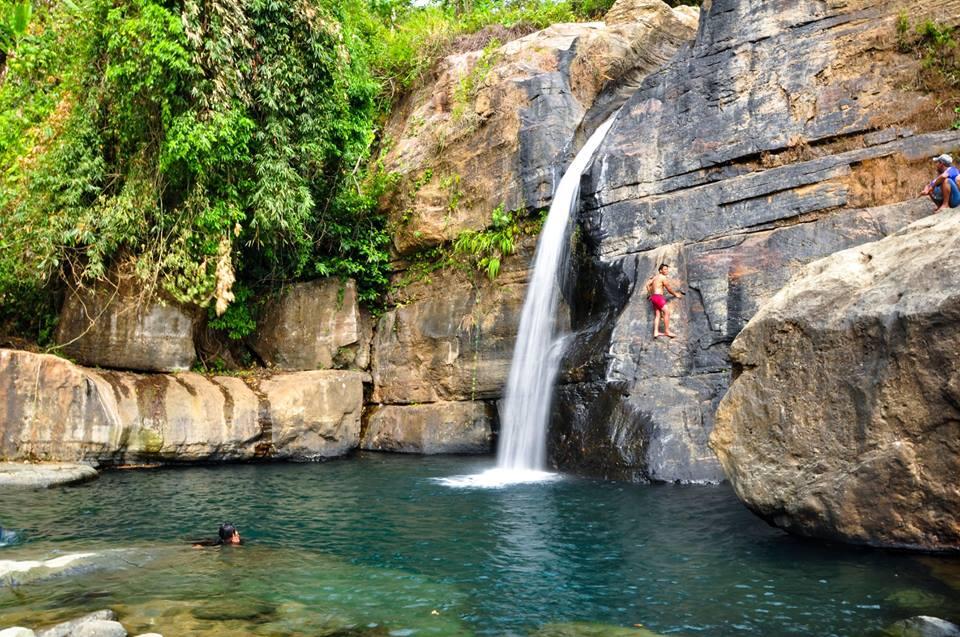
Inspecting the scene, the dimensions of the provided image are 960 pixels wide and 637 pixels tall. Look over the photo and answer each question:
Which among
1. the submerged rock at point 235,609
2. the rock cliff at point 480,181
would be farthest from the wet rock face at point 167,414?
the submerged rock at point 235,609

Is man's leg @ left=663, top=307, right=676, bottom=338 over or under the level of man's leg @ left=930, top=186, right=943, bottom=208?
under

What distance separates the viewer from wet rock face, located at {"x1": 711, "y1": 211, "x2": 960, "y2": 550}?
7.15m

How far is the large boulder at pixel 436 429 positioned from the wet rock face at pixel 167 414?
2.49 ft

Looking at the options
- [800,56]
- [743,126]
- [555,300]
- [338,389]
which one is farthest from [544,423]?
[800,56]

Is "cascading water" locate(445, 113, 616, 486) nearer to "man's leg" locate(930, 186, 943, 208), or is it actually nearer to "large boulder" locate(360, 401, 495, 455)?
"large boulder" locate(360, 401, 495, 455)

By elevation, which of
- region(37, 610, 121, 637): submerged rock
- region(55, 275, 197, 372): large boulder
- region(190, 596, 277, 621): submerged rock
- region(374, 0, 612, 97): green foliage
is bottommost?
region(190, 596, 277, 621): submerged rock

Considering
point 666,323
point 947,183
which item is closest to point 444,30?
point 666,323

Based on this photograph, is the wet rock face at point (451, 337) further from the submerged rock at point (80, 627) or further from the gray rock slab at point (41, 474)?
the submerged rock at point (80, 627)

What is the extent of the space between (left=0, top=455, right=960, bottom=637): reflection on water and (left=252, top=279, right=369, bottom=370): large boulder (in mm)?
6764

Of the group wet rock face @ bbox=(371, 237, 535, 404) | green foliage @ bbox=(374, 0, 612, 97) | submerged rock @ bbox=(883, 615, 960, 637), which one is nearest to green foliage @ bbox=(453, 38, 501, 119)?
green foliage @ bbox=(374, 0, 612, 97)

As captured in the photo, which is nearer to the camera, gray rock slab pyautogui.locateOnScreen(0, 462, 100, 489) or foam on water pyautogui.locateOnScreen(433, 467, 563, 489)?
gray rock slab pyautogui.locateOnScreen(0, 462, 100, 489)

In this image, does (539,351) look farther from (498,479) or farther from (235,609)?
(235,609)

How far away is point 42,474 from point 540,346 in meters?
9.18

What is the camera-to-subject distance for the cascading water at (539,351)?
14.3 m
